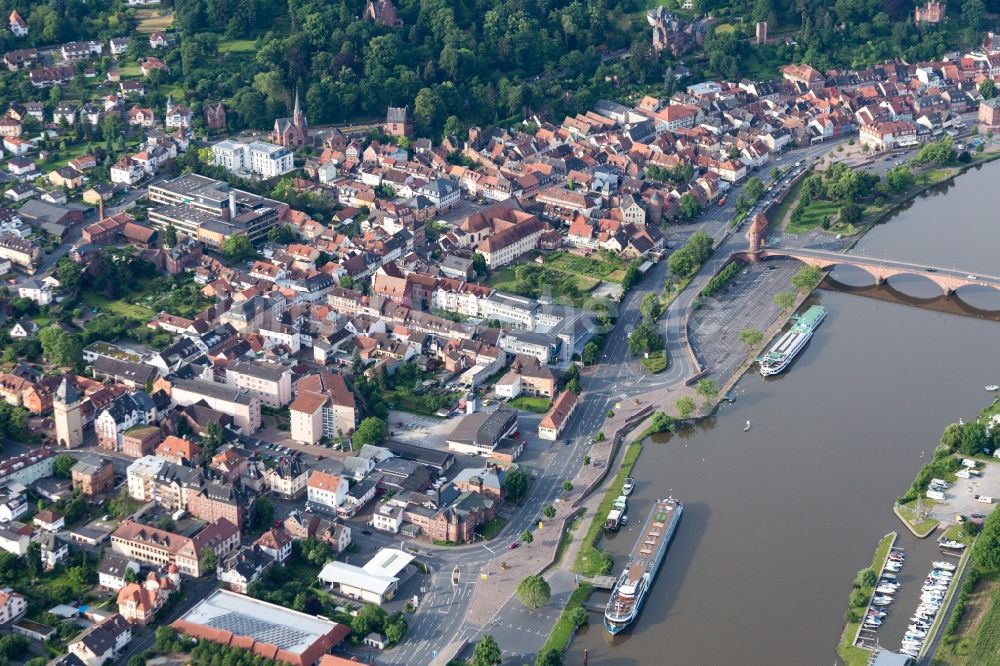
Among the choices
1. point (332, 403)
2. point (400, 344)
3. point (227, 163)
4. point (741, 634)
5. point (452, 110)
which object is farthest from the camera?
point (452, 110)

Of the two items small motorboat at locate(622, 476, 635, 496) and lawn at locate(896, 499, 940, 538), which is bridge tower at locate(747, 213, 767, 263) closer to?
small motorboat at locate(622, 476, 635, 496)

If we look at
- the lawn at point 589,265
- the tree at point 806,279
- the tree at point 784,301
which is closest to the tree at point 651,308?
the lawn at point 589,265

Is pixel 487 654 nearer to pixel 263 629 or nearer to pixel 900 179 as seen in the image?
pixel 263 629

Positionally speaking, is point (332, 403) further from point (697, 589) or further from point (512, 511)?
point (697, 589)

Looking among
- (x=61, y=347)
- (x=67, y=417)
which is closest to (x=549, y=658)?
(x=67, y=417)

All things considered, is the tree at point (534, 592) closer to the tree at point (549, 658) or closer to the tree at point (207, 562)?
the tree at point (549, 658)

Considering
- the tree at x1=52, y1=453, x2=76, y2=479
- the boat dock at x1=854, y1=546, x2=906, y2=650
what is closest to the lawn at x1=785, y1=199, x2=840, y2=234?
the boat dock at x1=854, y1=546, x2=906, y2=650

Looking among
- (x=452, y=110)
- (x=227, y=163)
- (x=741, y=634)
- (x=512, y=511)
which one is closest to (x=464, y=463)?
(x=512, y=511)
